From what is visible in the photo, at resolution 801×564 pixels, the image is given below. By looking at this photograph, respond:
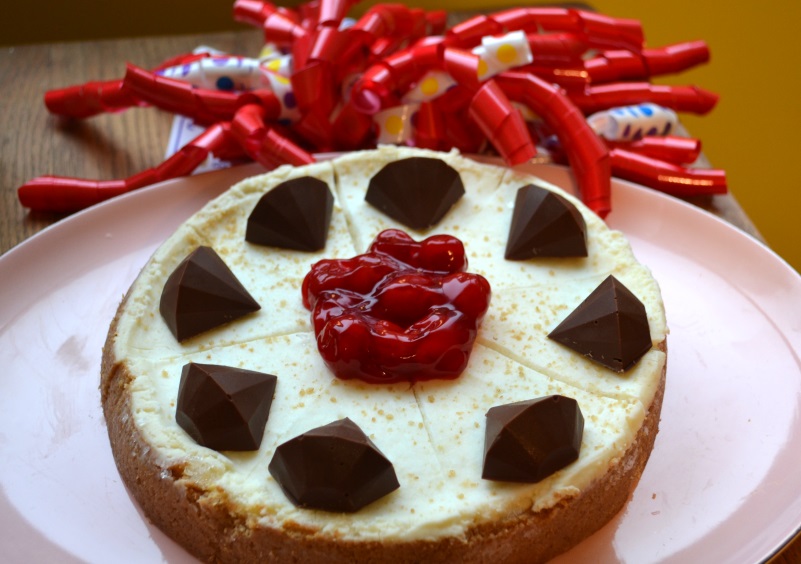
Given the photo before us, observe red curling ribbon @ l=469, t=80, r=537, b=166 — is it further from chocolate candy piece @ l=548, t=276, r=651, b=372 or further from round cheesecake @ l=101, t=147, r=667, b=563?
chocolate candy piece @ l=548, t=276, r=651, b=372

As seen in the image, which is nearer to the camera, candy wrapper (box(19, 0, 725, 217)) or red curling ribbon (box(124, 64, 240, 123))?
candy wrapper (box(19, 0, 725, 217))

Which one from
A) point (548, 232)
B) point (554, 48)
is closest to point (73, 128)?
point (554, 48)

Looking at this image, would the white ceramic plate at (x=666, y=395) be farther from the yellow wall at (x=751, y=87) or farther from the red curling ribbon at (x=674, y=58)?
the yellow wall at (x=751, y=87)

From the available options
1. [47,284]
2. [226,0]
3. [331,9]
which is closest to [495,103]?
[331,9]

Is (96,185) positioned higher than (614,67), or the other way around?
(614,67)

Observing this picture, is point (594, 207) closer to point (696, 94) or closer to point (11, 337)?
point (696, 94)

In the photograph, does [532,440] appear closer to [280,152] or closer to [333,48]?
[280,152]

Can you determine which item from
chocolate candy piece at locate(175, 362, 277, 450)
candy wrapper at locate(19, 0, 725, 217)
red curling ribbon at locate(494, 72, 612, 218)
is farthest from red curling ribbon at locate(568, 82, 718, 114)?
chocolate candy piece at locate(175, 362, 277, 450)
